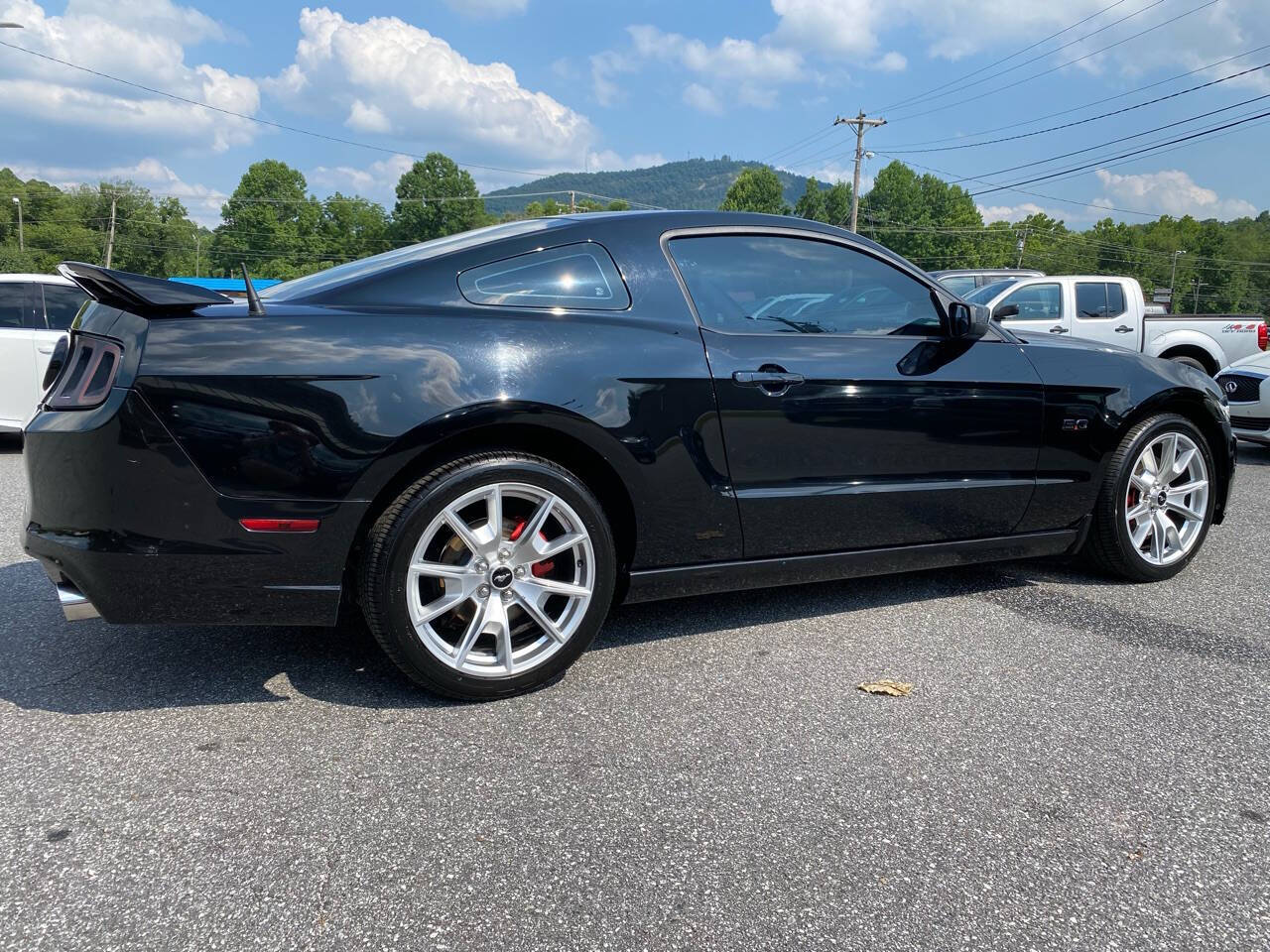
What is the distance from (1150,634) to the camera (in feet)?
11.0

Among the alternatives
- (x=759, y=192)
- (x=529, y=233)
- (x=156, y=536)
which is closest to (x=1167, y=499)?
(x=529, y=233)

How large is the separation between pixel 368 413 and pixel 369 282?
1.53 feet

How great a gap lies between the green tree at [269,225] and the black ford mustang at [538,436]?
92.0m

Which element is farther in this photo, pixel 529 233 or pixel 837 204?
pixel 837 204

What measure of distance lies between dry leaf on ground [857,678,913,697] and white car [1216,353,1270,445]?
641 cm

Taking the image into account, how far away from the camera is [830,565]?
3.23 meters

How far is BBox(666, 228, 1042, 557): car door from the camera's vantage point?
3.00 metres

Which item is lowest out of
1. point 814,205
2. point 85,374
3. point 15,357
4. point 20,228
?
point 85,374

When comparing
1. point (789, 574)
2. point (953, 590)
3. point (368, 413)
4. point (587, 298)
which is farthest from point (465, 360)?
point (953, 590)

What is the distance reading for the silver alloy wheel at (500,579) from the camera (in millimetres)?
2609

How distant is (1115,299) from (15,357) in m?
11.8

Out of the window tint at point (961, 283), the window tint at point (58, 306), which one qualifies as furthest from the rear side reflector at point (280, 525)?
the window tint at point (961, 283)

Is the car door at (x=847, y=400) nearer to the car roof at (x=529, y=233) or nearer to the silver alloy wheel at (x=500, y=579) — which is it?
the car roof at (x=529, y=233)

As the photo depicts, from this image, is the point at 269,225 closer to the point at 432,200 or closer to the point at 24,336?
the point at 432,200
